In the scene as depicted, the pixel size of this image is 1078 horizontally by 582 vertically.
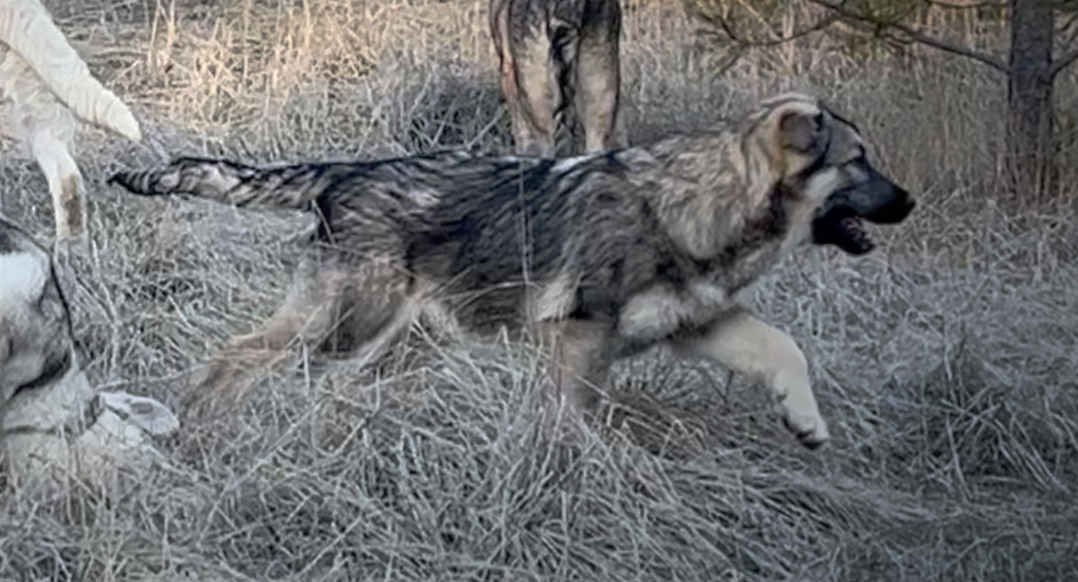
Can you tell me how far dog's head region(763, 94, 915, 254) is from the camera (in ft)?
13.9

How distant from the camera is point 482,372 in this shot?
Result: 430 centimetres

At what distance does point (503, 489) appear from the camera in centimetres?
434

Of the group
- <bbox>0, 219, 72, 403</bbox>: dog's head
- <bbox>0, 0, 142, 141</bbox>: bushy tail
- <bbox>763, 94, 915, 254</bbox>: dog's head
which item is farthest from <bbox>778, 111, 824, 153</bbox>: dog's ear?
<bbox>0, 219, 72, 403</bbox>: dog's head

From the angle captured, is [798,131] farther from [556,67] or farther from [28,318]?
[28,318]

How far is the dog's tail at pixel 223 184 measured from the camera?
4.31 metres

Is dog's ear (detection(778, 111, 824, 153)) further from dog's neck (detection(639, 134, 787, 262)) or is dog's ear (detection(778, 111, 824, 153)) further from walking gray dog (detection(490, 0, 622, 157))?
walking gray dog (detection(490, 0, 622, 157))

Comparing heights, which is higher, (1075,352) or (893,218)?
(893,218)

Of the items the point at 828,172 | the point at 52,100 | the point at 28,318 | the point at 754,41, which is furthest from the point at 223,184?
the point at 828,172

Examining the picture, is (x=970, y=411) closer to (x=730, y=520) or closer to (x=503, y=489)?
(x=730, y=520)

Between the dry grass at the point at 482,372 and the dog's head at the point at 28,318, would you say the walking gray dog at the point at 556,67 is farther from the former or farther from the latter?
the dog's head at the point at 28,318

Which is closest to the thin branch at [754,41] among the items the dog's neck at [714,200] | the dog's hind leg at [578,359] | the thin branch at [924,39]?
the thin branch at [924,39]

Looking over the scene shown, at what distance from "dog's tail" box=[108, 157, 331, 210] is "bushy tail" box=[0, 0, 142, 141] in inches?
4.5

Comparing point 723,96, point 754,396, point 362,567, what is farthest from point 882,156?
point 362,567

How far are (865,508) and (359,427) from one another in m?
1.33
